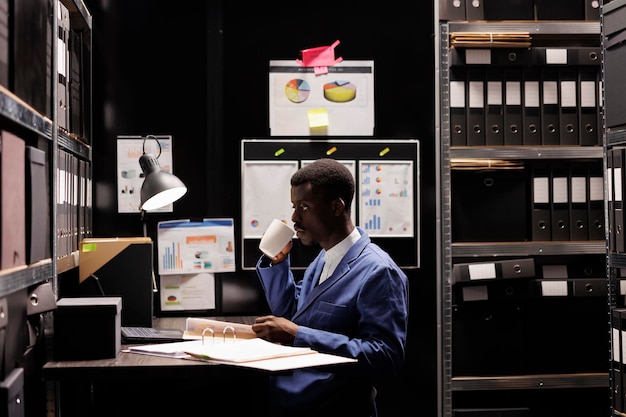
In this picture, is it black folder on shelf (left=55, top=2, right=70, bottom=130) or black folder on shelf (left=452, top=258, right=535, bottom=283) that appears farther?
black folder on shelf (left=452, top=258, right=535, bottom=283)

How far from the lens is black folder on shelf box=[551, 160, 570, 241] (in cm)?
329

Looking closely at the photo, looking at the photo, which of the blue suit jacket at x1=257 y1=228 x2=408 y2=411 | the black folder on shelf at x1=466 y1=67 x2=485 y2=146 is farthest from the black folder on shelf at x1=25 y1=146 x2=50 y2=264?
the black folder on shelf at x1=466 y1=67 x2=485 y2=146

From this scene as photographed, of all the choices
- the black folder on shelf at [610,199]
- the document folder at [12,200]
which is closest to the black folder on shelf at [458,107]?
the black folder on shelf at [610,199]

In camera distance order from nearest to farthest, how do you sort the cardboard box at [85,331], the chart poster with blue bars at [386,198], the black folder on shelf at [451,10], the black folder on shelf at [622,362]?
the cardboard box at [85,331] → the black folder on shelf at [622,362] → the black folder on shelf at [451,10] → the chart poster with blue bars at [386,198]

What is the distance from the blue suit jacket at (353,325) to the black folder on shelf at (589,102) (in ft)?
4.48

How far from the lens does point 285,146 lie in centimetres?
343

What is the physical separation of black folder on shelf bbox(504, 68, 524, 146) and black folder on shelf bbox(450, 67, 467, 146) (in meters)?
0.19

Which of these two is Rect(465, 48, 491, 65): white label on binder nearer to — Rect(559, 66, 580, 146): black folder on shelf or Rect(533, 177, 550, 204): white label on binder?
Rect(559, 66, 580, 146): black folder on shelf

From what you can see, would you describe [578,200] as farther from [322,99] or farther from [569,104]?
[322,99]

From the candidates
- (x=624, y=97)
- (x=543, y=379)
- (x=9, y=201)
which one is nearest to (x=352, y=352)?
(x=9, y=201)

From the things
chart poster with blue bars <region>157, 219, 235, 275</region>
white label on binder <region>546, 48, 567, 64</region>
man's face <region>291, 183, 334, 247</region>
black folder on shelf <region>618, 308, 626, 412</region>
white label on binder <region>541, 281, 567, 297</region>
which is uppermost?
white label on binder <region>546, 48, 567, 64</region>

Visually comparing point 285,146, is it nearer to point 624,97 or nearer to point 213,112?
point 213,112

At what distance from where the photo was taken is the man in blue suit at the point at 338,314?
2.14m

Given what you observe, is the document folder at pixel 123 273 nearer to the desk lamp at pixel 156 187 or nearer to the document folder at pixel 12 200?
the desk lamp at pixel 156 187
